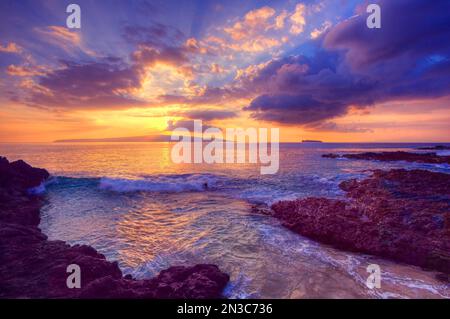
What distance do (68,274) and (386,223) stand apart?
13240mm

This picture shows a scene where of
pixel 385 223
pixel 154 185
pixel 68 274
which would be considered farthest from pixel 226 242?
pixel 154 185

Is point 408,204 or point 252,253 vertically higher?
point 408,204

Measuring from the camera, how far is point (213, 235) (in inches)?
448

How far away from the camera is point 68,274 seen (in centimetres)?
631

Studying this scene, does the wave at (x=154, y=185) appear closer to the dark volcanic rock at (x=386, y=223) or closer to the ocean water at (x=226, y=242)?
the ocean water at (x=226, y=242)

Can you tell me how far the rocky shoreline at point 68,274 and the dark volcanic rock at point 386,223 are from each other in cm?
641

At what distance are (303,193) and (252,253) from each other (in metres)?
12.1

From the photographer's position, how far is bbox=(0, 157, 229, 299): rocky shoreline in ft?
18.5

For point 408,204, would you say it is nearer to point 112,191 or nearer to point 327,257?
point 327,257

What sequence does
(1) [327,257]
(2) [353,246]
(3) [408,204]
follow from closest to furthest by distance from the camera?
1. (1) [327,257]
2. (2) [353,246]
3. (3) [408,204]

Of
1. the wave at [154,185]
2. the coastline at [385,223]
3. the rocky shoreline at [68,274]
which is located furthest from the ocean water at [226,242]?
the wave at [154,185]

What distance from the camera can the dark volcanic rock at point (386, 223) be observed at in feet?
28.7

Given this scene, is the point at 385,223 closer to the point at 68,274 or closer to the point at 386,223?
the point at 386,223
